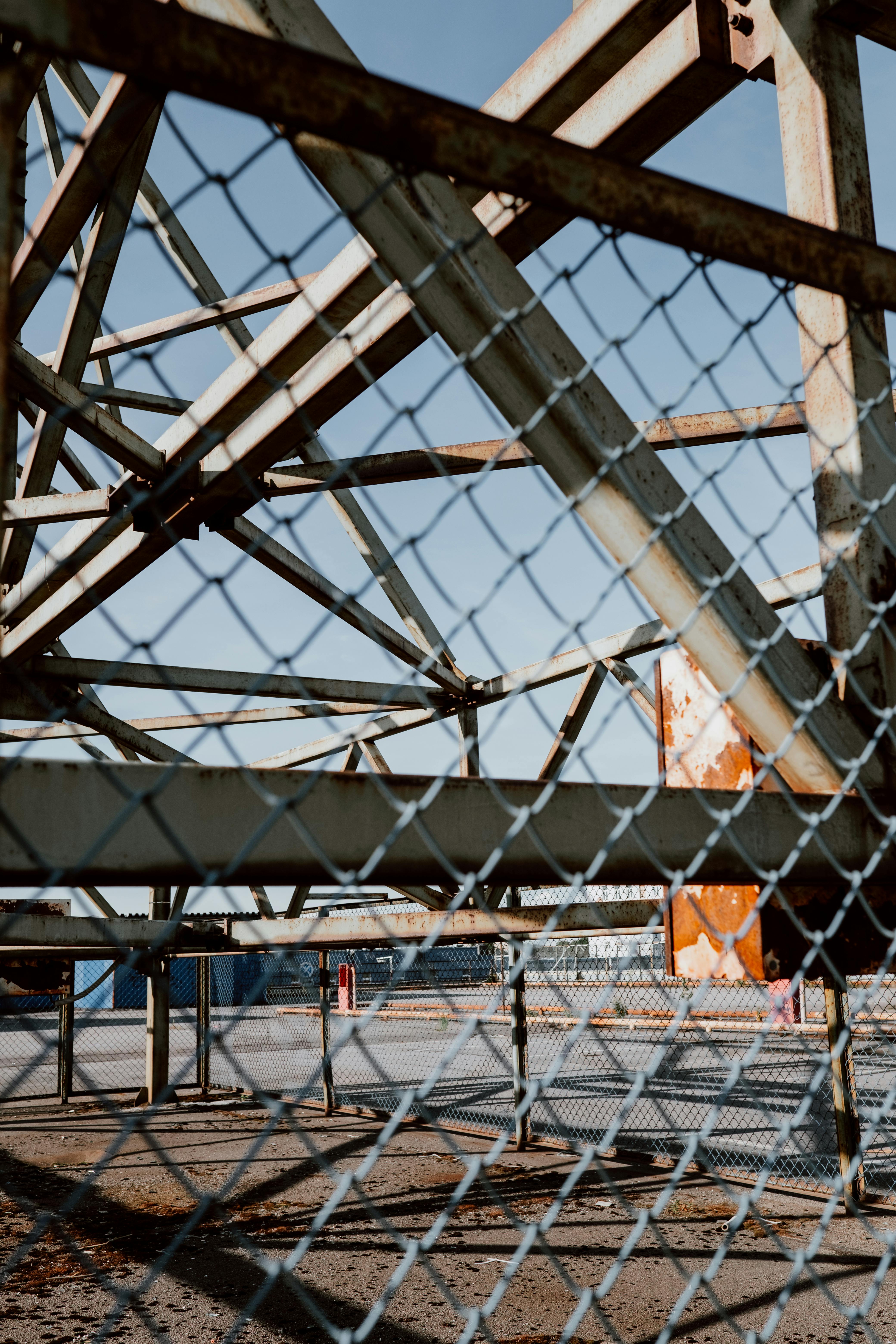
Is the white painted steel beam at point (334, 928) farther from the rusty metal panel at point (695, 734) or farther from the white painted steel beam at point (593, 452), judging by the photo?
the white painted steel beam at point (593, 452)

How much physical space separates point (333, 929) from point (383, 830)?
12.2ft

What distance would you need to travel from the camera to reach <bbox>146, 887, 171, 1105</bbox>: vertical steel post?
1148 centimetres

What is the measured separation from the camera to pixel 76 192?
363 centimetres

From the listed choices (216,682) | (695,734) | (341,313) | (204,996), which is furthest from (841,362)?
(204,996)

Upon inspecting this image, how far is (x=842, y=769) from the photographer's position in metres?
1.99

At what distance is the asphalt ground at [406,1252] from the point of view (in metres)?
→ 4.72

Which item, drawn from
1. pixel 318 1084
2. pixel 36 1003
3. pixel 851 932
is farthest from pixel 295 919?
pixel 36 1003

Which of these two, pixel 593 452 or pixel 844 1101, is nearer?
pixel 593 452

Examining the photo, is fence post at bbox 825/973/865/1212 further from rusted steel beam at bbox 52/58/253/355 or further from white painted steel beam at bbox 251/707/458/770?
rusted steel beam at bbox 52/58/253/355

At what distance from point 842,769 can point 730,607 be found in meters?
0.38

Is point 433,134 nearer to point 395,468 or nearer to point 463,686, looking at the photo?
point 395,468

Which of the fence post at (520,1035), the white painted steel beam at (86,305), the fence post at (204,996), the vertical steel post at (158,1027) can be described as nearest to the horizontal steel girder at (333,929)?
the fence post at (520,1035)

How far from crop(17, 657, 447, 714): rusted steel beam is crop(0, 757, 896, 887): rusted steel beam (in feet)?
→ 14.7

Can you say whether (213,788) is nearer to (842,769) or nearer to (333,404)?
(842,769)
